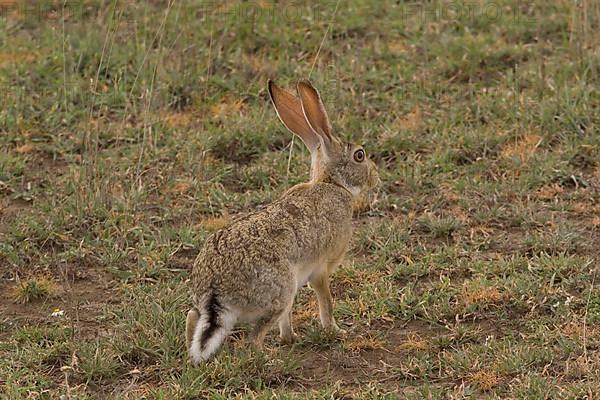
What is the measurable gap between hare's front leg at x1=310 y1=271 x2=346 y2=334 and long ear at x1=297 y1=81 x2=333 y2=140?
85 cm

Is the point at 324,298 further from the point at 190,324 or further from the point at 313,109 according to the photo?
the point at 313,109

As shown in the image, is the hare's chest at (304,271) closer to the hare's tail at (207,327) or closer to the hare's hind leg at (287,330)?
the hare's hind leg at (287,330)

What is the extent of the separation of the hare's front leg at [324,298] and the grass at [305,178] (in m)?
0.09

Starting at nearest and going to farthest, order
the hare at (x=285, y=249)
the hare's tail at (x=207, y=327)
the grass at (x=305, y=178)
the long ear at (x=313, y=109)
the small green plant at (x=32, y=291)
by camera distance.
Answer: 1. the hare's tail at (x=207, y=327)
2. the hare at (x=285, y=249)
3. the grass at (x=305, y=178)
4. the long ear at (x=313, y=109)
5. the small green plant at (x=32, y=291)

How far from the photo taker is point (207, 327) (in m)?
5.61

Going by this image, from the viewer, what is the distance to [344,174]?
6.73m

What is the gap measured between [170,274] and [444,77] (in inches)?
133

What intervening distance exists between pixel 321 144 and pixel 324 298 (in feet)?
3.03

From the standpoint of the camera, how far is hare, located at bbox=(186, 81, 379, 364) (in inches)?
225

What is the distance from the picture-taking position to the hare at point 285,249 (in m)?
5.71

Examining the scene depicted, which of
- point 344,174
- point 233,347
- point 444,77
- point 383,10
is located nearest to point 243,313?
point 233,347

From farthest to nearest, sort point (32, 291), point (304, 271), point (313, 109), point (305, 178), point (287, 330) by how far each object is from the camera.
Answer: point (305, 178)
point (32, 291)
point (313, 109)
point (287, 330)
point (304, 271)

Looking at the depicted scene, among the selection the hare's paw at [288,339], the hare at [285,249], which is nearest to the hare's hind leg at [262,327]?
the hare at [285,249]

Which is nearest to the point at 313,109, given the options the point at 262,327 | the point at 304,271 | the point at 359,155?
the point at 359,155
